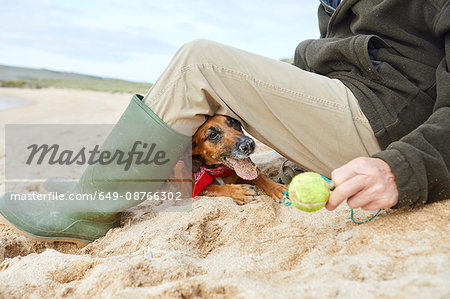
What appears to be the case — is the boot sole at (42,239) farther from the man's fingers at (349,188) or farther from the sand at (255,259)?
the man's fingers at (349,188)

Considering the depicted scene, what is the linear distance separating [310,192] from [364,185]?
0.20 meters

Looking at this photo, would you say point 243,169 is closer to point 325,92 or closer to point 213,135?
point 213,135

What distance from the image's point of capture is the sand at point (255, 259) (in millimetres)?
1117

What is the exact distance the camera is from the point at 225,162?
2629 mm

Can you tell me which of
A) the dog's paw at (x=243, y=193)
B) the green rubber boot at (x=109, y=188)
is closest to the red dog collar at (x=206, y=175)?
the dog's paw at (x=243, y=193)

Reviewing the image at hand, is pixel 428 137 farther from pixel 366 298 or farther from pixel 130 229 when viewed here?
pixel 130 229

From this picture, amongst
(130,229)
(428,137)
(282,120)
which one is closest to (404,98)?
(428,137)

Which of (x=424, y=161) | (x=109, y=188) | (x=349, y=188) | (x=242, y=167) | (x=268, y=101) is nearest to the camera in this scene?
(x=349, y=188)

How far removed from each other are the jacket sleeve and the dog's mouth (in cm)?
122

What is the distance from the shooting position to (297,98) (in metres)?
1.90

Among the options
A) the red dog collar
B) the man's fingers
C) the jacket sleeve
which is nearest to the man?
the jacket sleeve

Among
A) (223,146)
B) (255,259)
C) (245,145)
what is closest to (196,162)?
(223,146)

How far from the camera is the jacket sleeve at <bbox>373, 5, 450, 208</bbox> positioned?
4.53ft

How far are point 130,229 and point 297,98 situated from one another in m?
1.26
